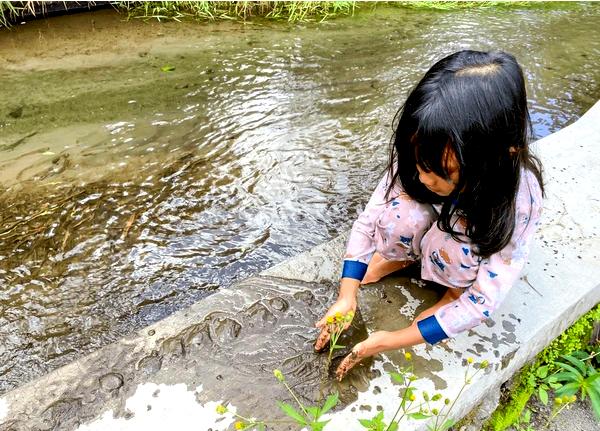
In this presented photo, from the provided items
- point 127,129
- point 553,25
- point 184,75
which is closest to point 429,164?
point 127,129

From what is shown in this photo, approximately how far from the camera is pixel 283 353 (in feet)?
5.74

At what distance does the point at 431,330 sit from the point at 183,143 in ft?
8.34

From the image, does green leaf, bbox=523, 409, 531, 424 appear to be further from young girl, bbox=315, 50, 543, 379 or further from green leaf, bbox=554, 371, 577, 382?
young girl, bbox=315, 50, 543, 379

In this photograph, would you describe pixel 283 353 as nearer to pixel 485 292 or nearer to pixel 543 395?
pixel 485 292

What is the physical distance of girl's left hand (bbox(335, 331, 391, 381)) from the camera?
156 cm

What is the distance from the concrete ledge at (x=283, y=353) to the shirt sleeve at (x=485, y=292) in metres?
0.23

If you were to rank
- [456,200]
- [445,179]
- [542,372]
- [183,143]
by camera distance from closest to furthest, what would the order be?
1. [445,179]
2. [456,200]
3. [542,372]
4. [183,143]

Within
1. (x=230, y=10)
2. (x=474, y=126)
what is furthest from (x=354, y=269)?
(x=230, y=10)

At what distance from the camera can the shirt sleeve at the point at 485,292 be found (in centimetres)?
151

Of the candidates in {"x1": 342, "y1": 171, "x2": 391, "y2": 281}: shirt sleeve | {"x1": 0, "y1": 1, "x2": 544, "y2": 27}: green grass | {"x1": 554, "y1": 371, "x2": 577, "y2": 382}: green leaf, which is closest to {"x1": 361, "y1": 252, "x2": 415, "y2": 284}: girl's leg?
{"x1": 342, "y1": 171, "x2": 391, "y2": 281}: shirt sleeve

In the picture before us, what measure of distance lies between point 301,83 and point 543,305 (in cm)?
310

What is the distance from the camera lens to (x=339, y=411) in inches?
61.1

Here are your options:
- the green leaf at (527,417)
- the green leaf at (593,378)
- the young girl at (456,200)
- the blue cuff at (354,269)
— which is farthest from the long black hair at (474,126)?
the green leaf at (527,417)

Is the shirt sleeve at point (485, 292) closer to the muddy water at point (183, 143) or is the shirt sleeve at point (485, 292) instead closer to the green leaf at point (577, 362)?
the green leaf at point (577, 362)
